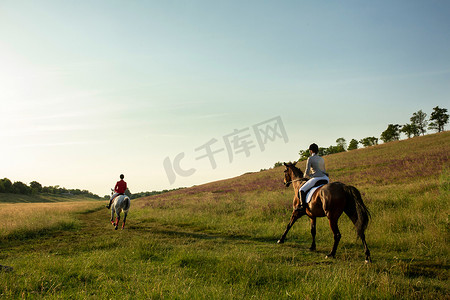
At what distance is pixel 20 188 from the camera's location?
93375 mm

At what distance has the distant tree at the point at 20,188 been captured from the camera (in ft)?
300

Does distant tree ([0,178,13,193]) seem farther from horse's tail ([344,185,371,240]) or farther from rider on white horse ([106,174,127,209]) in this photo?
horse's tail ([344,185,371,240])

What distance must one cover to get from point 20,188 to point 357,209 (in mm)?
120974

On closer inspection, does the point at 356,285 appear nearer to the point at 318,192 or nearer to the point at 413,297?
the point at 413,297

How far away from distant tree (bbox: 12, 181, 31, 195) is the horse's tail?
119 m

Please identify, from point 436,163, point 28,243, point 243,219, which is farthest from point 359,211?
point 436,163

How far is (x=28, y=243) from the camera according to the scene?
10.8m

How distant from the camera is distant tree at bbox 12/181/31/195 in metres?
91.4

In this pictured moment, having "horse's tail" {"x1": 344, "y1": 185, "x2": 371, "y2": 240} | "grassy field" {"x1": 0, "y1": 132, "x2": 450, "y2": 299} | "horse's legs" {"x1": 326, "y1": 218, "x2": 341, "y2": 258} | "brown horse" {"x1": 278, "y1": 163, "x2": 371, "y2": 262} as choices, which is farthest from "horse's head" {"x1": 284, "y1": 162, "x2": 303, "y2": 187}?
"horse's legs" {"x1": 326, "y1": 218, "x2": 341, "y2": 258}

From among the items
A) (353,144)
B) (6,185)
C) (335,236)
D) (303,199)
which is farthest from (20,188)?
(353,144)

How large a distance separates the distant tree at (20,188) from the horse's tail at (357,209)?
390 ft

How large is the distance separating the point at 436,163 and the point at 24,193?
12505 cm

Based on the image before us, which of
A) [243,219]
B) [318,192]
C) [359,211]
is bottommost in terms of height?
[243,219]

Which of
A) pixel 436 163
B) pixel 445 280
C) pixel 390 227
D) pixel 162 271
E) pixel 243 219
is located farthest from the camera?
pixel 436 163
